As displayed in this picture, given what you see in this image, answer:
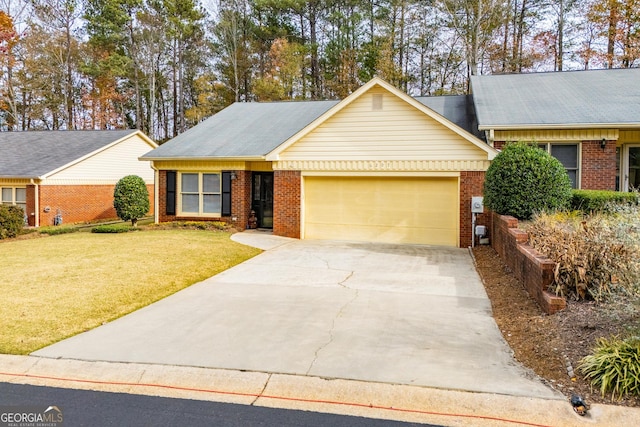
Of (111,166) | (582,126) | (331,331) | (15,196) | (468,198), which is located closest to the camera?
(331,331)

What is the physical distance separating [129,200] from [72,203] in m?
5.87

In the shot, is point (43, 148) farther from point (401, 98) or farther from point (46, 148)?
point (401, 98)

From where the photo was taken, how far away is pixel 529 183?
9.53 metres

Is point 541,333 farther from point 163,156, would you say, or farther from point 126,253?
point 163,156

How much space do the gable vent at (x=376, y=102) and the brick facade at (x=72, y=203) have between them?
15981mm

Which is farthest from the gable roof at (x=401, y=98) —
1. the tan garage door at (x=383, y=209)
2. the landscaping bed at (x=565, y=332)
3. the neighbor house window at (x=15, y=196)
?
the neighbor house window at (x=15, y=196)

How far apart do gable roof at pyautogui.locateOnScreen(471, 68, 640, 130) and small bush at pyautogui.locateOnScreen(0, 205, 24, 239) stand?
16340mm

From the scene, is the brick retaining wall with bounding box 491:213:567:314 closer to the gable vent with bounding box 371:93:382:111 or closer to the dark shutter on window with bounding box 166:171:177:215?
the gable vent with bounding box 371:93:382:111

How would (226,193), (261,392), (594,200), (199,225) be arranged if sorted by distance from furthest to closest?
(226,193)
(199,225)
(594,200)
(261,392)

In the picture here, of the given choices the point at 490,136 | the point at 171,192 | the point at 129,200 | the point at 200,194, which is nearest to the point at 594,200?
the point at 490,136

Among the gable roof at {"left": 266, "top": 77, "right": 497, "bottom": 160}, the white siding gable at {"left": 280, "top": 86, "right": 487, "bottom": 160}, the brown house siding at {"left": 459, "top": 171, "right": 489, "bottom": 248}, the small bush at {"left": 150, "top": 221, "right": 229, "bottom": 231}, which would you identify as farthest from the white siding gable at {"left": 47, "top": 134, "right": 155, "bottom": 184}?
the brown house siding at {"left": 459, "top": 171, "right": 489, "bottom": 248}

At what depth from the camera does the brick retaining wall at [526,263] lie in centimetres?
577

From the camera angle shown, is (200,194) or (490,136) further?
(200,194)

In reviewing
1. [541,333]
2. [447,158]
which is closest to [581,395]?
[541,333]
